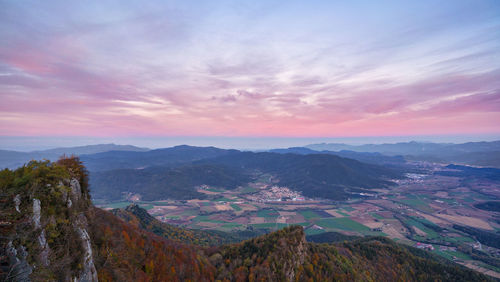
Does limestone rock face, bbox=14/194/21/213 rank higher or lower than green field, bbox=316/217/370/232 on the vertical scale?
higher

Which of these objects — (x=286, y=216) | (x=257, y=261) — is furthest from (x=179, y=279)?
(x=286, y=216)

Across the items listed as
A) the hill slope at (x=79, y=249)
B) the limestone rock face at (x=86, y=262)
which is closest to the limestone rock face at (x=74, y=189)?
the hill slope at (x=79, y=249)

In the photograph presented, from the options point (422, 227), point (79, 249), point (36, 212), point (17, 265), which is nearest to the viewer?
point (17, 265)

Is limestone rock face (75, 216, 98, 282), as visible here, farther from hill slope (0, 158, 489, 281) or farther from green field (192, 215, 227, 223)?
green field (192, 215, 227, 223)

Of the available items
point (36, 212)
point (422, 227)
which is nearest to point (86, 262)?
point (36, 212)

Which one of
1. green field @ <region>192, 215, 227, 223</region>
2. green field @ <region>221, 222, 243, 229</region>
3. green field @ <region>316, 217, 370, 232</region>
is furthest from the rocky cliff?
green field @ <region>316, 217, 370, 232</region>

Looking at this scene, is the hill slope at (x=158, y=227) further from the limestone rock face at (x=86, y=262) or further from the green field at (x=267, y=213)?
the green field at (x=267, y=213)

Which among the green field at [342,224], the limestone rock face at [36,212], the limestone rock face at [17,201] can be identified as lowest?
the green field at [342,224]

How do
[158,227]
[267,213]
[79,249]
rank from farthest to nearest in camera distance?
[267,213] → [158,227] → [79,249]

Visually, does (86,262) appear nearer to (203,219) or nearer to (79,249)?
(79,249)

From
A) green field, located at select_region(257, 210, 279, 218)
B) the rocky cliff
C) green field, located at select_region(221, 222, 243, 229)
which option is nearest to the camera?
the rocky cliff

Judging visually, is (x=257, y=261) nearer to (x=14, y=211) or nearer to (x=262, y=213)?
(x=14, y=211)
